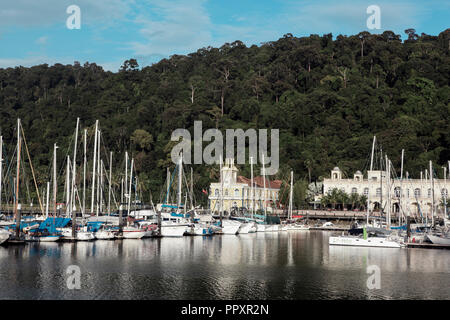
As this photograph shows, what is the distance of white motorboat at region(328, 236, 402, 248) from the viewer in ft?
171

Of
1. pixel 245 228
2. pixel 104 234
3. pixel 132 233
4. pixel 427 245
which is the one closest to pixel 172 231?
pixel 132 233

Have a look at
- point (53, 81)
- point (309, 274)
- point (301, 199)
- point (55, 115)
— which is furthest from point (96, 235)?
point (53, 81)

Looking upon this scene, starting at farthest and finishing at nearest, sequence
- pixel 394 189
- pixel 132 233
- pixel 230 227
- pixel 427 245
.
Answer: pixel 394 189, pixel 230 227, pixel 132 233, pixel 427 245

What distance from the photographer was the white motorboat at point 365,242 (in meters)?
52.0

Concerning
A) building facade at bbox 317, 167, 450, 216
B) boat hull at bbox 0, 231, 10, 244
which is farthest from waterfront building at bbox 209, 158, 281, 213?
boat hull at bbox 0, 231, 10, 244

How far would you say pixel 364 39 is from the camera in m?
152

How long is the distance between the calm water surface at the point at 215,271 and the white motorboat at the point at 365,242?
100 cm

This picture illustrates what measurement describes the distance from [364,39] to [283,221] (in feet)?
272

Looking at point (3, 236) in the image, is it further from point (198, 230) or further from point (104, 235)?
point (198, 230)

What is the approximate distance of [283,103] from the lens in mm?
135250

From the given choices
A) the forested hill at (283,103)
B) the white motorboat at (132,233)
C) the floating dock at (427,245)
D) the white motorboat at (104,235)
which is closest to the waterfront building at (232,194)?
the forested hill at (283,103)

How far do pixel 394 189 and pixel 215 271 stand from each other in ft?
173

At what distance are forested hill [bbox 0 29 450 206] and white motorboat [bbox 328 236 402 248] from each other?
5264cm
